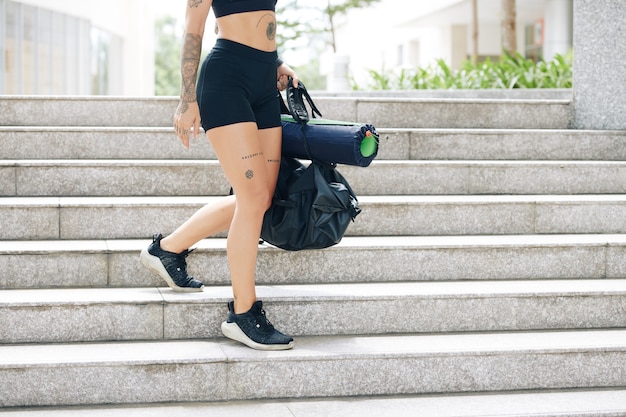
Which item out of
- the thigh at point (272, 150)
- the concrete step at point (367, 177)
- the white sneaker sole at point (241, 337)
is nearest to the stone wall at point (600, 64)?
the concrete step at point (367, 177)

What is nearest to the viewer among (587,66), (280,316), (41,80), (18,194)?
(280,316)

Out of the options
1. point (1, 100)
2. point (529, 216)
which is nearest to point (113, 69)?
point (1, 100)

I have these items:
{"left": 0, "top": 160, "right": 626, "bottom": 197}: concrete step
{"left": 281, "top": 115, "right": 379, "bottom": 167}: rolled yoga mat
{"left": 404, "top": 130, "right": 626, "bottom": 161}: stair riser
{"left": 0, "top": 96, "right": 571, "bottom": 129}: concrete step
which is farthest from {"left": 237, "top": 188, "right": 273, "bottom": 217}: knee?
{"left": 0, "top": 96, "right": 571, "bottom": 129}: concrete step

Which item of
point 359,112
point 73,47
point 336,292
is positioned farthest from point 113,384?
point 73,47

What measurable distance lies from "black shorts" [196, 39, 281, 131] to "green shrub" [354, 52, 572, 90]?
668 cm

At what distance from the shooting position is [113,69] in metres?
31.2

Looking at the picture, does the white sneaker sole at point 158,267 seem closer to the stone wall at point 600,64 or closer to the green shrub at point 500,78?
the stone wall at point 600,64

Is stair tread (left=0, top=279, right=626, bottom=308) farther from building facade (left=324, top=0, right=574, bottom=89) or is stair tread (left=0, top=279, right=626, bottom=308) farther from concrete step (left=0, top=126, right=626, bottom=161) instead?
building facade (left=324, top=0, right=574, bottom=89)

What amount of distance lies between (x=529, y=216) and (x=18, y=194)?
342 cm

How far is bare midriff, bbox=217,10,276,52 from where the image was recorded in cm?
432

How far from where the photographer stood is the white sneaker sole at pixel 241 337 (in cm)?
451

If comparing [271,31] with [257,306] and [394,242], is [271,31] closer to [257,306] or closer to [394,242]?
[257,306]

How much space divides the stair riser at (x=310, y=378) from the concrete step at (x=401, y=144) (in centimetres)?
259

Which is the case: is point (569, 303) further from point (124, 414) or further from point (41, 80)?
point (41, 80)
